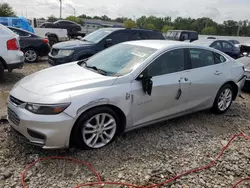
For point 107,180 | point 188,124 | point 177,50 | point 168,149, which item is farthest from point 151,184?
point 177,50

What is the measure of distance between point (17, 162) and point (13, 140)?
21.6 inches

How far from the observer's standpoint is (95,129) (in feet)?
10.8

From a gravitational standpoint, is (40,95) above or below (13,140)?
above

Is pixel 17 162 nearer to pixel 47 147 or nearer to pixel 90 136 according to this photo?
pixel 47 147

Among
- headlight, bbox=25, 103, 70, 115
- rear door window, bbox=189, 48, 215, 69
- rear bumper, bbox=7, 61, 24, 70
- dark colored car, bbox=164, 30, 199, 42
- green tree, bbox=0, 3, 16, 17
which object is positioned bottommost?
headlight, bbox=25, 103, 70, 115

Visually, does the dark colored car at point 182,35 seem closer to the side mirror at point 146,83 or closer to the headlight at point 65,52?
the headlight at point 65,52

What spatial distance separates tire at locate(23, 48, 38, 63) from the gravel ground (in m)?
6.62

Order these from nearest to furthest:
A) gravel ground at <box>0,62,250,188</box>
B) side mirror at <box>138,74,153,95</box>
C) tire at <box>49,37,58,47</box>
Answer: gravel ground at <box>0,62,250,188</box>
side mirror at <box>138,74,153,95</box>
tire at <box>49,37,58,47</box>

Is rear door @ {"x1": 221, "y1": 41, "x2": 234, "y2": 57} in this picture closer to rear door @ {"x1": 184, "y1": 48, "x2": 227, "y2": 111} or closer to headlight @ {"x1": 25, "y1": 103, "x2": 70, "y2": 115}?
rear door @ {"x1": 184, "y1": 48, "x2": 227, "y2": 111}

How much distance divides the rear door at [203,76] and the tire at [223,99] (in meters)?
0.17

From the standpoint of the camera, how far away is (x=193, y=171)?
3.08 meters

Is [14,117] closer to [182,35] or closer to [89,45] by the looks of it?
[89,45]

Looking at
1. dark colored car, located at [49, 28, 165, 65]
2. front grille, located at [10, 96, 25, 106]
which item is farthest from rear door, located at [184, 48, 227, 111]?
dark colored car, located at [49, 28, 165, 65]

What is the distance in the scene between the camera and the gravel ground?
2840 mm
